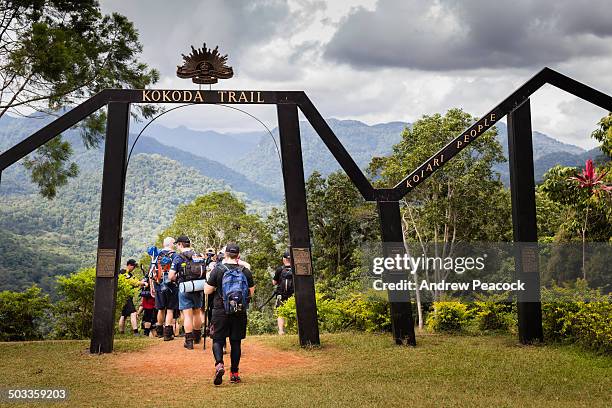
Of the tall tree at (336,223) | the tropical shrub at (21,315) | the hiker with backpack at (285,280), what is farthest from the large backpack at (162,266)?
the tall tree at (336,223)

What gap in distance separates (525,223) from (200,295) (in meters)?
5.24

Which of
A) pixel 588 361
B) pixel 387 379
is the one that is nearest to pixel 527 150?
pixel 588 361

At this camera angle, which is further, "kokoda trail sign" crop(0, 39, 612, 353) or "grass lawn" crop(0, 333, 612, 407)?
"kokoda trail sign" crop(0, 39, 612, 353)

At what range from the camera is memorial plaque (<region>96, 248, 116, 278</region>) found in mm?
10602

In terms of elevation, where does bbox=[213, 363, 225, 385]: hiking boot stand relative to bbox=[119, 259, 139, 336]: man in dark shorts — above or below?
below

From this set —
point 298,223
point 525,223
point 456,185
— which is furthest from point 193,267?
point 456,185

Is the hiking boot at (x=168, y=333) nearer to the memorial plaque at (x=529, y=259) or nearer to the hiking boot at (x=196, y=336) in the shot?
the hiking boot at (x=196, y=336)

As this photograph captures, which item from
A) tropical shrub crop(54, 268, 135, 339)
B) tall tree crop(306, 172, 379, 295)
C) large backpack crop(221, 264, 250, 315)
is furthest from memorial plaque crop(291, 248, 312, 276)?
tall tree crop(306, 172, 379, 295)

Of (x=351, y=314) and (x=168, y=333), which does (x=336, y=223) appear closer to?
(x=351, y=314)

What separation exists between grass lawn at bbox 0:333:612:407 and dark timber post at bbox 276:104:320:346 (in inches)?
19.7

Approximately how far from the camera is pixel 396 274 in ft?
36.5

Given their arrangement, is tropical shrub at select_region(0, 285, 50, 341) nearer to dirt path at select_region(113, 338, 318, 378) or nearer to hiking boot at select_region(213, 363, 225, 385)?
dirt path at select_region(113, 338, 318, 378)

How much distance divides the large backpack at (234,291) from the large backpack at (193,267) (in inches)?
89.6

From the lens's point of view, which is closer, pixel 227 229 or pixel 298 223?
pixel 298 223
